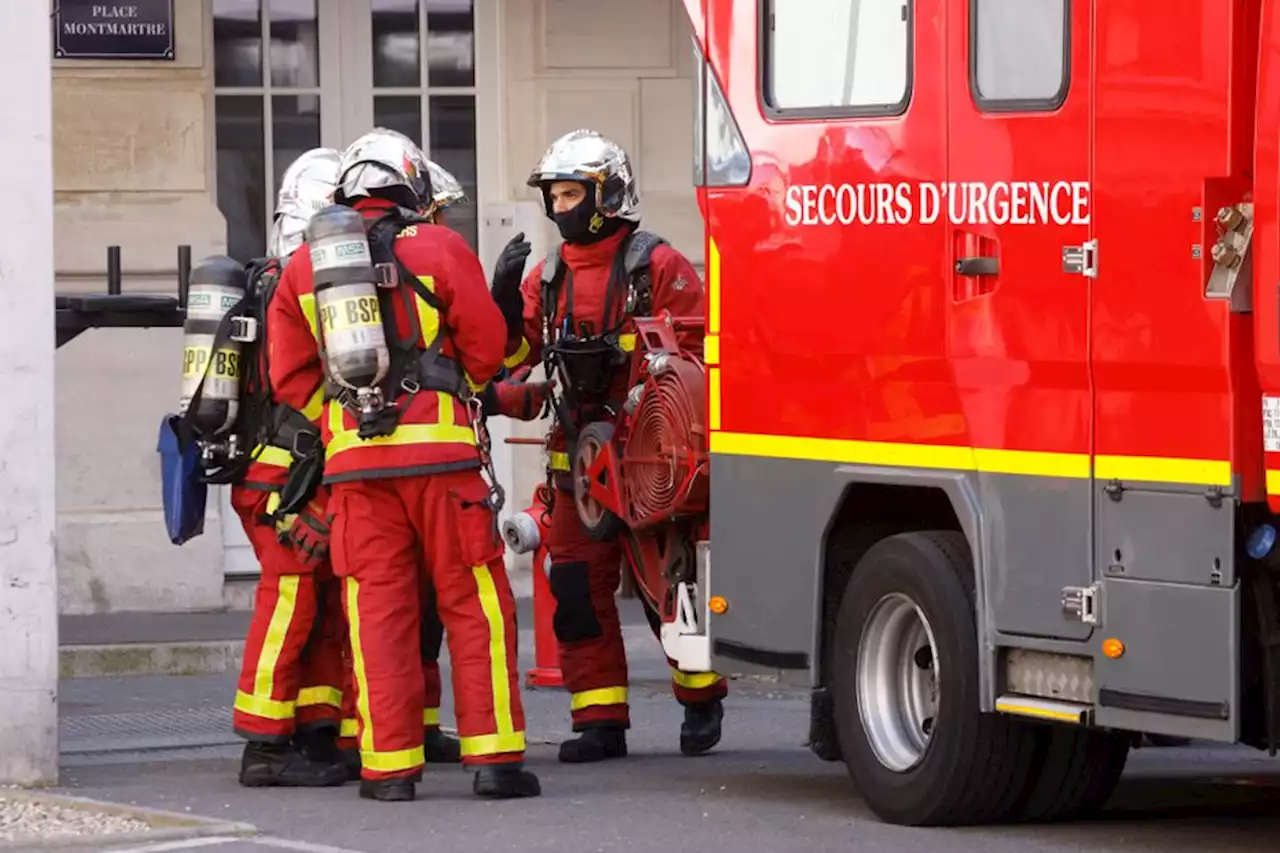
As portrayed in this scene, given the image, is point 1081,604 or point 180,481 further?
point 180,481

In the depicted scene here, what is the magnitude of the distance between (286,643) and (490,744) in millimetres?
789

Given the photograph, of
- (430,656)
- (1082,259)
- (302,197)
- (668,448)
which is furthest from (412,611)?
(1082,259)

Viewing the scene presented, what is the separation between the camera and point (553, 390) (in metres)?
10.1

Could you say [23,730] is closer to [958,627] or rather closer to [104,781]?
[104,781]

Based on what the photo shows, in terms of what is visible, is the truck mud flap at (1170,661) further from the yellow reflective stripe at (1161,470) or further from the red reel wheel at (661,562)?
the red reel wheel at (661,562)

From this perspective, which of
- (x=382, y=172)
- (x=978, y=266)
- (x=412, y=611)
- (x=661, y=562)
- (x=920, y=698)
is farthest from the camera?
(x=661, y=562)

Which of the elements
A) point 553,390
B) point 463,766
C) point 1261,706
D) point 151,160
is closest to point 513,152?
point 151,160

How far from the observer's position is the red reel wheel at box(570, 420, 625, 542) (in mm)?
9656

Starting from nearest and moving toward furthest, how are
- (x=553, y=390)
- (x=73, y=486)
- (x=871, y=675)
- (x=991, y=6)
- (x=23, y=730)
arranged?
(x=991, y=6), (x=871, y=675), (x=23, y=730), (x=553, y=390), (x=73, y=486)

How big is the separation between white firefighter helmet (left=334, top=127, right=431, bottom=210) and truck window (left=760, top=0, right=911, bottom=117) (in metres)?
1.11

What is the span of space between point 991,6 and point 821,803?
7.81 feet

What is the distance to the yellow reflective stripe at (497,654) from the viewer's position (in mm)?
8750

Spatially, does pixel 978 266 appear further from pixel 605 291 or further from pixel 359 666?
pixel 605 291

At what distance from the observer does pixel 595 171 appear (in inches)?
392
